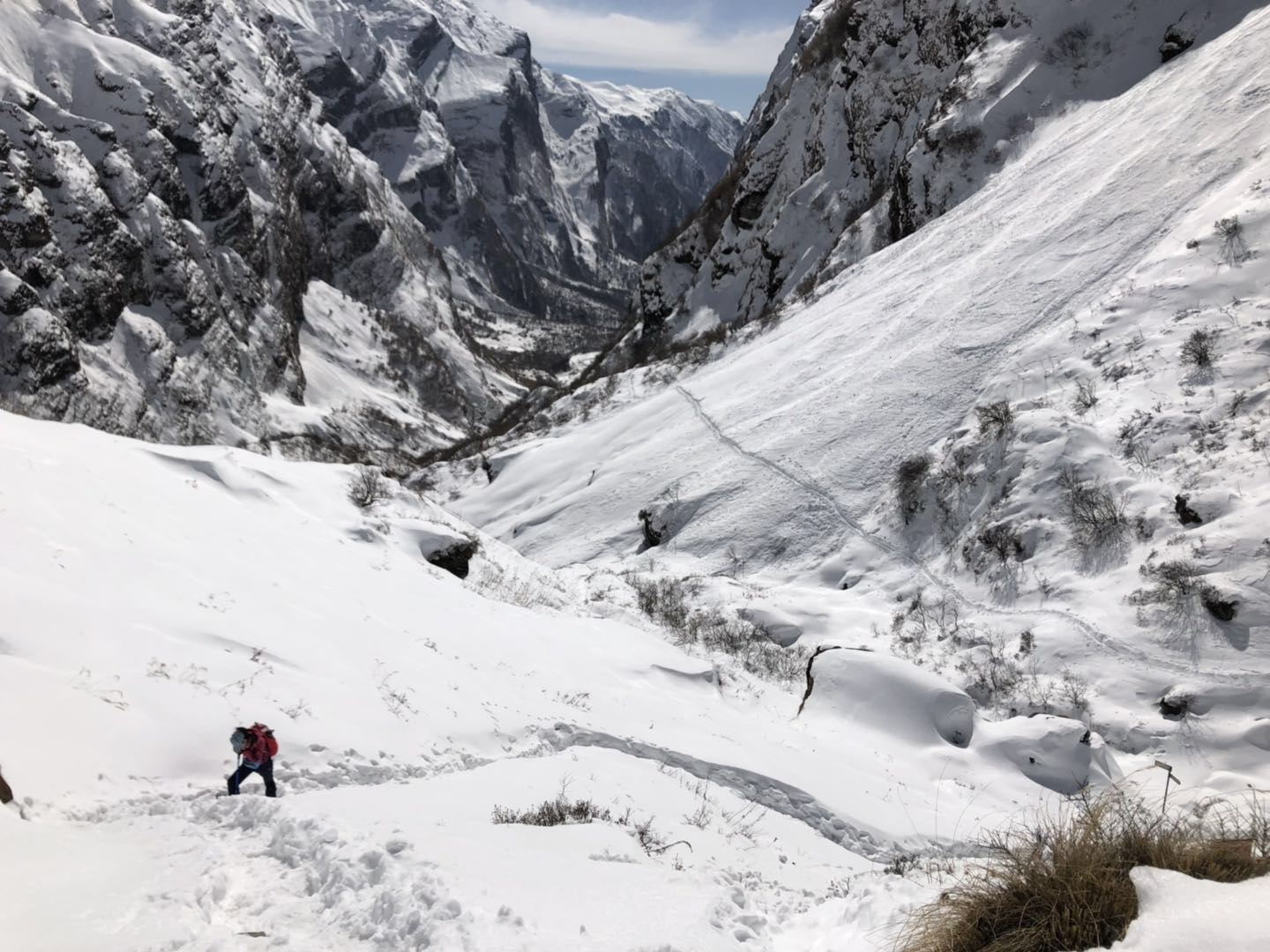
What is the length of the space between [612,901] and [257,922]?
2192 millimetres

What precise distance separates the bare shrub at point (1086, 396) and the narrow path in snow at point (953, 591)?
494 centimetres

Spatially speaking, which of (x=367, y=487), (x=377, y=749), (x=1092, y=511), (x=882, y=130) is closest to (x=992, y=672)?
(x=1092, y=511)

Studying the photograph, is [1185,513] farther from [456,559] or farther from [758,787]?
[456,559]

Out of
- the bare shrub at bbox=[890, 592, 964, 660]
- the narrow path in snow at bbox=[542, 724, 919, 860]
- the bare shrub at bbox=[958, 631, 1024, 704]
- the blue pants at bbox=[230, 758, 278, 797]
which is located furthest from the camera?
the bare shrub at bbox=[890, 592, 964, 660]

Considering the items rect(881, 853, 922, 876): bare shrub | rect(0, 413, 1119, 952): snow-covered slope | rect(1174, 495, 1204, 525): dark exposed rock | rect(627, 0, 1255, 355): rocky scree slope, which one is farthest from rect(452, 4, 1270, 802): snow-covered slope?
rect(881, 853, 922, 876): bare shrub

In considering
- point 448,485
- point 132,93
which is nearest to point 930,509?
point 448,485

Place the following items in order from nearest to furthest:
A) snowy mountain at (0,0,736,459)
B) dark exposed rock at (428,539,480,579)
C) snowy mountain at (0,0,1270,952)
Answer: snowy mountain at (0,0,1270,952) < dark exposed rock at (428,539,480,579) < snowy mountain at (0,0,736,459)

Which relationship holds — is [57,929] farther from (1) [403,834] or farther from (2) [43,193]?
(2) [43,193]

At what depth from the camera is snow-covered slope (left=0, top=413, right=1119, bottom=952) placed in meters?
4.98

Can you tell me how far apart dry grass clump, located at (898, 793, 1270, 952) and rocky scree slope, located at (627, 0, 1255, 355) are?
34.9m

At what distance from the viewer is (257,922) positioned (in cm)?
482

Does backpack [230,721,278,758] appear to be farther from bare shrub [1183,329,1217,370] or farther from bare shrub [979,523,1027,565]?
bare shrub [1183,329,1217,370]

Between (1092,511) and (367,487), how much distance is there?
1632 cm

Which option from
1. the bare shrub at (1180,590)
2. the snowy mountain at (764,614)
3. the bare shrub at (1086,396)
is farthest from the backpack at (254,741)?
the bare shrub at (1086,396)
